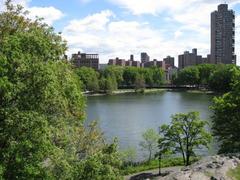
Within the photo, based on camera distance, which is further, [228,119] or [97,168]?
[228,119]

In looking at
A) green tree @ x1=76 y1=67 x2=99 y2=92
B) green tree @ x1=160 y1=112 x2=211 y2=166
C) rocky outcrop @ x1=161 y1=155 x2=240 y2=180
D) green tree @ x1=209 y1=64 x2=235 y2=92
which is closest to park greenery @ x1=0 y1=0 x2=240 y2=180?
rocky outcrop @ x1=161 y1=155 x2=240 y2=180

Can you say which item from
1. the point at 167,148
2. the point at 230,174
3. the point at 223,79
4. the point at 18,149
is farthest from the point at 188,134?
the point at 223,79

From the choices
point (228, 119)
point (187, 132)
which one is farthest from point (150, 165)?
point (228, 119)

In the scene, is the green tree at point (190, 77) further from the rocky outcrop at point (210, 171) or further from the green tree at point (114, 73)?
the rocky outcrop at point (210, 171)

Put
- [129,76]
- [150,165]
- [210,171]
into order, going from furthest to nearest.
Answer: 1. [129,76]
2. [150,165]
3. [210,171]

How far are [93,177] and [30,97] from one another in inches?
149

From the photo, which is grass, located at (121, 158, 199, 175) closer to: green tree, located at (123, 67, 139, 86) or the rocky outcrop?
the rocky outcrop

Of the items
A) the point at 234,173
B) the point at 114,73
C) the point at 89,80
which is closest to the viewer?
the point at 234,173

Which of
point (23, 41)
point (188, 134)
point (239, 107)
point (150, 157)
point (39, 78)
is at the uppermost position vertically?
point (23, 41)

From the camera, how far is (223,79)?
149 m

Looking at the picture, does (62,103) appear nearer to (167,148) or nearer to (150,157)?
(167,148)

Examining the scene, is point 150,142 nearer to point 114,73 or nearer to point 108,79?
point 108,79

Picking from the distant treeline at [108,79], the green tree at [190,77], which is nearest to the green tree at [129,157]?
the distant treeline at [108,79]

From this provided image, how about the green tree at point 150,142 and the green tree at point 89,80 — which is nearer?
the green tree at point 150,142
